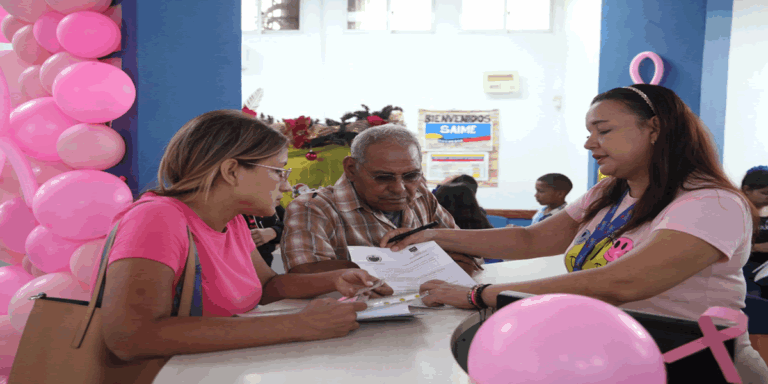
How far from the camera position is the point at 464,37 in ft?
28.9

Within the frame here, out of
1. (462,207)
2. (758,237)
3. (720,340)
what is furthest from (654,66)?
(720,340)

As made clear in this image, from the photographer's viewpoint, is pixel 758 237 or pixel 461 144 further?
pixel 461 144

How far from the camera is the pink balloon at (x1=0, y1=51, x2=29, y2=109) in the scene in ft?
9.09

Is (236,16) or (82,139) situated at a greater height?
(236,16)

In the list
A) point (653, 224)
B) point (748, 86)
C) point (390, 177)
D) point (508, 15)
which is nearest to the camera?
point (653, 224)

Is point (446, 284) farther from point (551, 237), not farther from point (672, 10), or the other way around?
point (672, 10)

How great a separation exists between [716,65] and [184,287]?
5.29 metres

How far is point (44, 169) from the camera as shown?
2.62 m

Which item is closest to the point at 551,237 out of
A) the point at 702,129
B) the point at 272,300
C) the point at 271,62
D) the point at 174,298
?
the point at 702,129

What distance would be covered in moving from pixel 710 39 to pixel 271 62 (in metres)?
6.72

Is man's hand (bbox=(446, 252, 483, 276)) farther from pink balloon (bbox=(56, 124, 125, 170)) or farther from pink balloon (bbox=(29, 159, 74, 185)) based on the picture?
pink balloon (bbox=(29, 159, 74, 185))

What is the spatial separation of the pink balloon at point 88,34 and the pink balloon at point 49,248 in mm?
886

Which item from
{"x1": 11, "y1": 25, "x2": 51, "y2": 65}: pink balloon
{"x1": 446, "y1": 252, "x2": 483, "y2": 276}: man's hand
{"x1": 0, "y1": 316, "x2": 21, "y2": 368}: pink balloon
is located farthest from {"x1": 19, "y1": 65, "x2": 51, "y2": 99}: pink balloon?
{"x1": 446, "y1": 252, "x2": 483, "y2": 276}: man's hand

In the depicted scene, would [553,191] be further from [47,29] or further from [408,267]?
[47,29]
